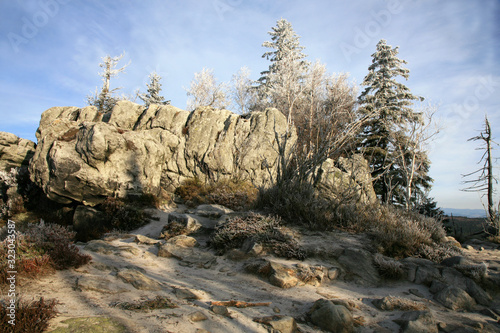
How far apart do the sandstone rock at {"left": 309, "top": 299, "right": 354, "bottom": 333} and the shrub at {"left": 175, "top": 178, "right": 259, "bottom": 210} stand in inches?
269

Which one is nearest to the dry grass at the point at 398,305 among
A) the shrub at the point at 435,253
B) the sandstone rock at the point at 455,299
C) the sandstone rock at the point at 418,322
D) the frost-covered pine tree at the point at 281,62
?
the sandstone rock at the point at 418,322

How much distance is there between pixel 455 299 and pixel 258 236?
366 centimetres

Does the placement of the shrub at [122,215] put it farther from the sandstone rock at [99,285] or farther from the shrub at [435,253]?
the shrub at [435,253]

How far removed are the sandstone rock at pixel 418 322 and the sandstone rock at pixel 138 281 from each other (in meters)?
3.41

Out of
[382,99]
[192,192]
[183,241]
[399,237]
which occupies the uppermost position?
[382,99]

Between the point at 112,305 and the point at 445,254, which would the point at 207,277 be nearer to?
the point at 112,305

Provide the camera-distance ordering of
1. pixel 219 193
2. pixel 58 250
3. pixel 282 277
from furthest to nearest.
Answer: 1. pixel 219 193
2. pixel 282 277
3. pixel 58 250

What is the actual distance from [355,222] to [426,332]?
397 centimetres

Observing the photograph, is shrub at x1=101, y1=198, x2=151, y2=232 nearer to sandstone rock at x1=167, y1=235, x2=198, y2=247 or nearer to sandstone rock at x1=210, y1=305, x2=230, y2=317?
sandstone rock at x1=167, y1=235, x2=198, y2=247

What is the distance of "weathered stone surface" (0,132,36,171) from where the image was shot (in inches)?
548

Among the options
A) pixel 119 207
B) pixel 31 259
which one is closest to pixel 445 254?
pixel 31 259

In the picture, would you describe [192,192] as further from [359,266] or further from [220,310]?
[220,310]

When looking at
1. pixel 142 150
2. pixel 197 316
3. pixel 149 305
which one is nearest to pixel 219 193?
pixel 142 150

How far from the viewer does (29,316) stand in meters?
2.54
